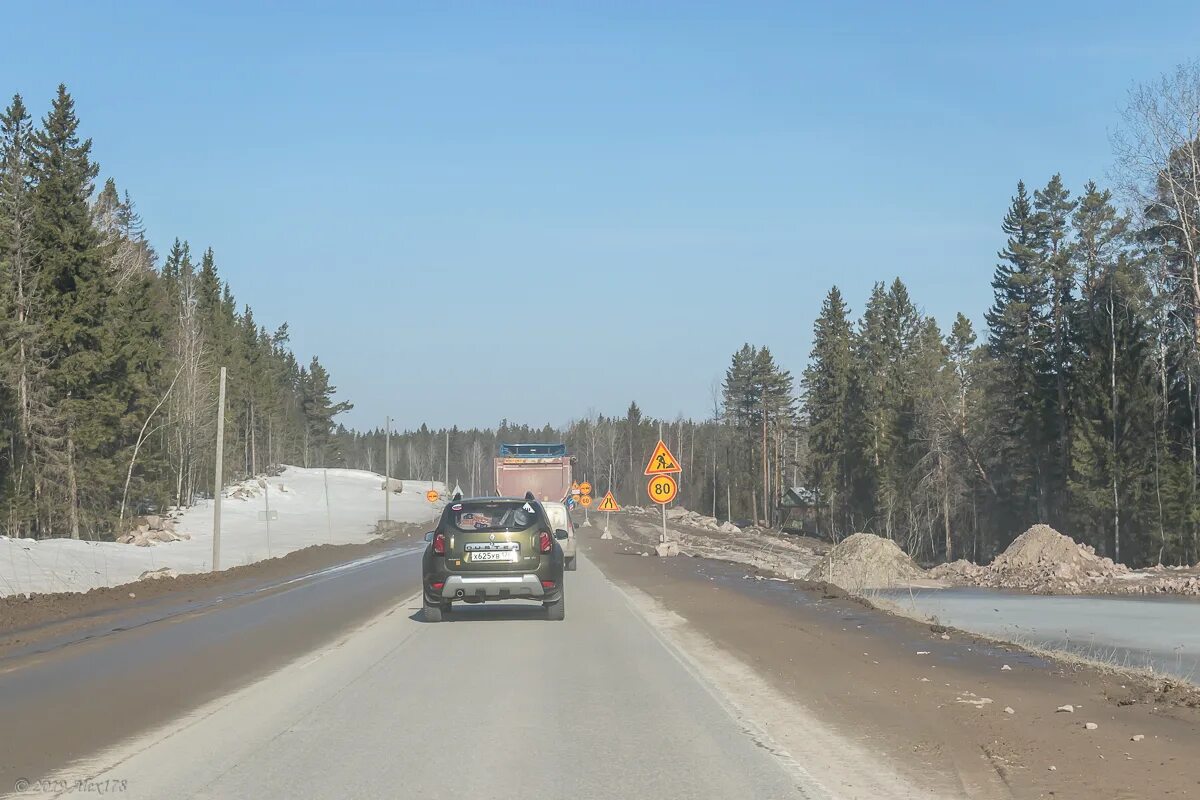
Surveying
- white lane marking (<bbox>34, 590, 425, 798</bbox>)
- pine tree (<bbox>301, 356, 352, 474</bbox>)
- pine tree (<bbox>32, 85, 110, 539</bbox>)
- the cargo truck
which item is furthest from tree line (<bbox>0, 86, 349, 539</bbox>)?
pine tree (<bbox>301, 356, 352, 474</bbox>)

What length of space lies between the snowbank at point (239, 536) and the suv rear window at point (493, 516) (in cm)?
1546

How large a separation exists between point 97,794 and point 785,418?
114 meters

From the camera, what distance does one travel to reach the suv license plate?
57.2ft

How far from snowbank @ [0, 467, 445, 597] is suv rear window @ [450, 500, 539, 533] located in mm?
15465

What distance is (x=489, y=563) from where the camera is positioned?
17.4 metres

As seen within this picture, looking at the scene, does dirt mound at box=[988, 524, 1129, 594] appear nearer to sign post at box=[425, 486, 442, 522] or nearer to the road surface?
the road surface

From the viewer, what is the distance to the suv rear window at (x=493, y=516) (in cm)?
1769

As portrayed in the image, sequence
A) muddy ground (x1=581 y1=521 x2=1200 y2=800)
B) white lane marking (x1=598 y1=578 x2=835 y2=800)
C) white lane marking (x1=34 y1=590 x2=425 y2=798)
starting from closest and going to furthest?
1. white lane marking (x1=598 y1=578 x2=835 y2=800)
2. white lane marking (x1=34 y1=590 x2=425 y2=798)
3. muddy ground (x1=581 y1=521 x2=1200 y2=800)

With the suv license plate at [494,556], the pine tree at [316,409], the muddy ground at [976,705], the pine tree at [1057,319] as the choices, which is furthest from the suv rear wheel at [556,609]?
the pine tree at [316,409]

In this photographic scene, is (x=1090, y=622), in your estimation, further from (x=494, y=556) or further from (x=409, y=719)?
(x=409, y=719)

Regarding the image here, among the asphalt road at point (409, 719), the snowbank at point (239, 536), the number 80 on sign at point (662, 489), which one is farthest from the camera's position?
the snowbank at point (239, 536)

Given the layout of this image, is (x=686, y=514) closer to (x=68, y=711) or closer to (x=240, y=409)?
(x=240, y=409)

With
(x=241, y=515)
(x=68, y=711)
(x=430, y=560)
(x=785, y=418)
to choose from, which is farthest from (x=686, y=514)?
(x=68, y=711)

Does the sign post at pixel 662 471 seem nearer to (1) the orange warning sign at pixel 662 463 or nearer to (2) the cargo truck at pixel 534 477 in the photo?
(1) the orange warning sign at pixel 662 463
